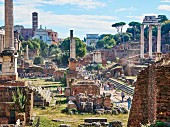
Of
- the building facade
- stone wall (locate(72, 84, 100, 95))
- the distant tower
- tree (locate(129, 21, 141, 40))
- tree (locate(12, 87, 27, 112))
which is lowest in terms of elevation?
stone wall (locate(72, 84, 100, 95))

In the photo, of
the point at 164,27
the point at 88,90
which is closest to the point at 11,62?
the point at 88,90

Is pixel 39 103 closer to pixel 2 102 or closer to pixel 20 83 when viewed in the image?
pixel 20 83

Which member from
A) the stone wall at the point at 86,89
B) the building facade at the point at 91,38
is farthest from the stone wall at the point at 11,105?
the building facade at the point at 91,38

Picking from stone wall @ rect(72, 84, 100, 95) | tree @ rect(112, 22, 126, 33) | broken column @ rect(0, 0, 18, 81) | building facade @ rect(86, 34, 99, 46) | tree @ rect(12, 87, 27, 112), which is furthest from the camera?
building facade @ rect(86, 34, 99, 46)

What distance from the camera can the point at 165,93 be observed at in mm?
7137

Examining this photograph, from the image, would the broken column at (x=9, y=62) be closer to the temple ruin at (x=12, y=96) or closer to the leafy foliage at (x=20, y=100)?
the temple ruin at (x=12, y=96)

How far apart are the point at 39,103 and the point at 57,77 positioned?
2378 cm

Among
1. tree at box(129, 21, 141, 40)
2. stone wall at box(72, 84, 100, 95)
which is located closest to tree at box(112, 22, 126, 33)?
tree at box(129, 21, 141, 40)

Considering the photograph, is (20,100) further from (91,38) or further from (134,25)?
(91,38)

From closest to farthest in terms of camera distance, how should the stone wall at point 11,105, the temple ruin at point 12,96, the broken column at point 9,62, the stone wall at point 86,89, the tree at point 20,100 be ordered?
the stone wall at point 11,105, the temple ruin at point 12,96, the tree at point 20,100, the broken column at point 9,62, the stone wall at point 86,89

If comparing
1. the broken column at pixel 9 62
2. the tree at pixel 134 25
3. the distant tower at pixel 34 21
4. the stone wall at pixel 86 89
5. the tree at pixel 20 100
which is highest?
the distant tower at pixel 34 21

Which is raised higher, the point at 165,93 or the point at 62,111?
the point at 165,93

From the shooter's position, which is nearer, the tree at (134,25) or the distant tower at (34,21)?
the tree at (134,25)

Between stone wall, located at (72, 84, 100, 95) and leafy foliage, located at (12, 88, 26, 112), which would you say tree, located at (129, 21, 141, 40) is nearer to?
stone wall, located at (72, 84, 100, 95)
